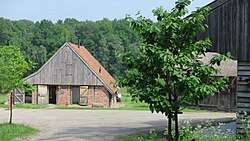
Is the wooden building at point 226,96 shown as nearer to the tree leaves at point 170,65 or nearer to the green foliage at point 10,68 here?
the green foliage at point 10,68

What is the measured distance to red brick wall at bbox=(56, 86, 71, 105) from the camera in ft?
143

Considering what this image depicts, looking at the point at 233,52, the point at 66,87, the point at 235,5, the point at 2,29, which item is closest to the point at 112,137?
the point at 233,52

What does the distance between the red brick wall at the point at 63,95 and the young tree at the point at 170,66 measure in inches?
1330

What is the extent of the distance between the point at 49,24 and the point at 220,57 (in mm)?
94572

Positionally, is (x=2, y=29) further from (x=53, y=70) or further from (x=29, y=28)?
(x=53, y=70)

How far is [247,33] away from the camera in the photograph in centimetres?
1430

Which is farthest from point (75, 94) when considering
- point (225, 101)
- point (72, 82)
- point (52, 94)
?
point (225, 101)

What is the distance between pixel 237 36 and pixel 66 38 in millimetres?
82083

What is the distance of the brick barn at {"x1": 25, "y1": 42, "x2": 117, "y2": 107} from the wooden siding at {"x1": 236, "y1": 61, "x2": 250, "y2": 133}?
92.4 ft

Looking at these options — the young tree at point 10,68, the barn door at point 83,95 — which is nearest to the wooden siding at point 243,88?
the young tree at point 10,68

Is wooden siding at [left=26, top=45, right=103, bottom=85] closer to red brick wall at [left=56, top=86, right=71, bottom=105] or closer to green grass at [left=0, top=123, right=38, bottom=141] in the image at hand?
red brick wall at [left=56, top=86, right=71, bottom=105]

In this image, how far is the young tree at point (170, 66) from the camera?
31.2 ft

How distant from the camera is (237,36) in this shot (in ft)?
47.6

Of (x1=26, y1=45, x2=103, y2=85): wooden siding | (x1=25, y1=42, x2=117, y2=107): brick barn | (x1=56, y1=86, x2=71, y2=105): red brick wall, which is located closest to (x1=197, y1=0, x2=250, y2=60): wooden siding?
(x1=25, y1=42, x2=117, y2=107): brick barn
